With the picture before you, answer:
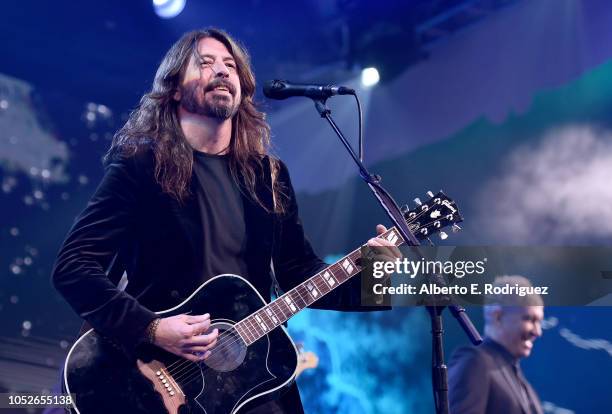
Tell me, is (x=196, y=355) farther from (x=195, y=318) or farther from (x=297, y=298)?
(x=297, y=298)

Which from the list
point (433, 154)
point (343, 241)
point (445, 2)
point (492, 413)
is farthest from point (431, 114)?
point (492, 413)

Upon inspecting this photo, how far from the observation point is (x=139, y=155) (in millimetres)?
2670

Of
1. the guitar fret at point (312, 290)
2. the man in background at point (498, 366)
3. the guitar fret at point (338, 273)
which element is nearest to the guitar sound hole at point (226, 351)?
the guitar fret at point (312, 290)

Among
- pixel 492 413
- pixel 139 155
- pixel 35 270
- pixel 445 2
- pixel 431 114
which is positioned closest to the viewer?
pixel 139 155

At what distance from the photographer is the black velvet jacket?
2.38m

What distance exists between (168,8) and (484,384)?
389 centimetres

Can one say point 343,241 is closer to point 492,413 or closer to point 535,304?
point 535,304

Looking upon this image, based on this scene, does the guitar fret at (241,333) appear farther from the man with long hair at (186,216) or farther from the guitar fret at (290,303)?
the guitar fret at (290,303)

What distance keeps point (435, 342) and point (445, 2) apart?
4.46m

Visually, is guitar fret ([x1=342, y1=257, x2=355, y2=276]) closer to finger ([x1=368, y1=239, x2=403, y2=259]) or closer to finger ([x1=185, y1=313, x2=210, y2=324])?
finger ([x1=368, y1=239, x2=403, y2=259])

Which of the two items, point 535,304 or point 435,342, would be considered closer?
point 435,342

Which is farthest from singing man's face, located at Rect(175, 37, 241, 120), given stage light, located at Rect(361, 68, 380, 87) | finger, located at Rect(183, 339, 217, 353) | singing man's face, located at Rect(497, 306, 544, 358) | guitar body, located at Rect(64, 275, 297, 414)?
stage light, located at Rect(361, 68, 380, 87)

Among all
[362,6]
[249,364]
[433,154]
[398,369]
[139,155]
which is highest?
[362,6]

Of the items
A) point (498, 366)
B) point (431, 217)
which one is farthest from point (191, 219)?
point (498, 366)
